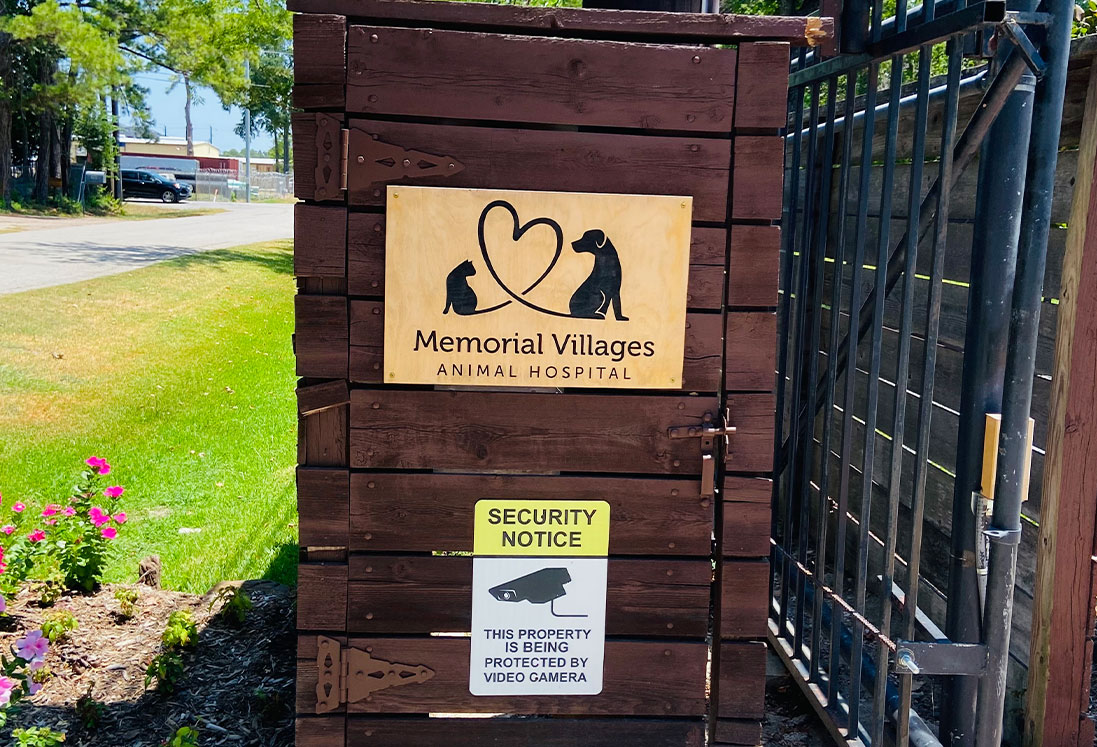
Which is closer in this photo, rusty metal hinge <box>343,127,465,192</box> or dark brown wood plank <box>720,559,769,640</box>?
rusty metal hinge <box>343,127,465,192</box>

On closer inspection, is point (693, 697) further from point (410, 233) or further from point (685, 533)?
point (410, 233)

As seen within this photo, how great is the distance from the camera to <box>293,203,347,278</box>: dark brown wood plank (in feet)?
8.96

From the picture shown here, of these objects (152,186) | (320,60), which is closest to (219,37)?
(320,60)

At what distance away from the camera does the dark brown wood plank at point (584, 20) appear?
2650mm

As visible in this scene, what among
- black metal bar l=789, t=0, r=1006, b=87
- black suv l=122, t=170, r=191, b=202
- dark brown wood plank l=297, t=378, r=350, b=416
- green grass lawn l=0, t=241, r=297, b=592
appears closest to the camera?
black metal bar l=789, t=0, r=1006, b=87

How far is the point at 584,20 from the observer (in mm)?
2668

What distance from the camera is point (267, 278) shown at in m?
17.5

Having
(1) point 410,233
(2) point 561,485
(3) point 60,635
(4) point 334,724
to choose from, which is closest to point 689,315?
(2) point 561,485

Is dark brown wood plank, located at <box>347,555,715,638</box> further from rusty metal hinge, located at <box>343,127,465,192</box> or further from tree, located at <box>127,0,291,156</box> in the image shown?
tree, located at <box>127,0,291,156</box>

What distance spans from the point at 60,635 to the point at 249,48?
60.0ft

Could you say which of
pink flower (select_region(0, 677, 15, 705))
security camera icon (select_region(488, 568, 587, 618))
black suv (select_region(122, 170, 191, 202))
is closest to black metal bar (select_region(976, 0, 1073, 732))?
security camera icon (select_region(488, 568, 587, 618))

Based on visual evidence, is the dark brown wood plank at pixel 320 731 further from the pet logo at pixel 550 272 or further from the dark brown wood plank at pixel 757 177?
the dark brown wood plank at pixel 757 177

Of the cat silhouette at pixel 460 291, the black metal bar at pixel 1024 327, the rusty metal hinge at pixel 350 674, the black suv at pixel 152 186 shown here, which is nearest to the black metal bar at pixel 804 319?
the black metal bar at pixel 1024 327

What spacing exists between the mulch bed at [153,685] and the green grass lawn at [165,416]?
53 cm
